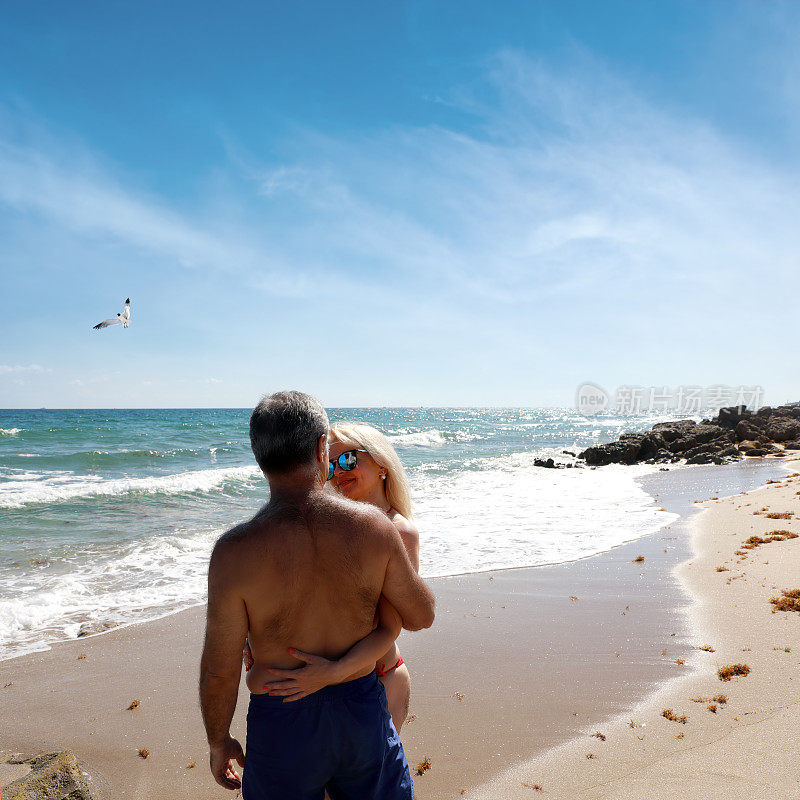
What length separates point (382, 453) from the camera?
297cm

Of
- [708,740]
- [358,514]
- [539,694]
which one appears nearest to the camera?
[358,514]

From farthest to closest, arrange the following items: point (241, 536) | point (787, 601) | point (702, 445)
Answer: point (702, 445), point (787, 601), point (241, 536)

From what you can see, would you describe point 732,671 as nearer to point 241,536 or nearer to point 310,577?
point 310,577

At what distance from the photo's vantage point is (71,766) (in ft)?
10.8

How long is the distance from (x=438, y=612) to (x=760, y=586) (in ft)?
12.8

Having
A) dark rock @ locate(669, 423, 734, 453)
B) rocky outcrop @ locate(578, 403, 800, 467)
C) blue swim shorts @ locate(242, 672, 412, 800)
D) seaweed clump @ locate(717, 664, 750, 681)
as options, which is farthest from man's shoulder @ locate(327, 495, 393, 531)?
dark rock @ locate(669, 423, 734, 453)

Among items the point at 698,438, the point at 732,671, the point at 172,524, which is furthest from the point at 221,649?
the point at 698,438

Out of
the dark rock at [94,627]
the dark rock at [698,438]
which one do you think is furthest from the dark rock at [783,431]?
the dark rock at [94,627]

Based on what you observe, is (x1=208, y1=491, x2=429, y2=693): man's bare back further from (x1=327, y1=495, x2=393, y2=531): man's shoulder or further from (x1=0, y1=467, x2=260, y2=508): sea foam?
(x1=0, y1=467, x2=260, y2=508): sea foam

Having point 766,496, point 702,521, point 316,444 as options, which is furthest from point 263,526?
point 766,496

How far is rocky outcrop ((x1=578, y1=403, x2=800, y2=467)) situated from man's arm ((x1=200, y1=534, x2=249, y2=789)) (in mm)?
28150

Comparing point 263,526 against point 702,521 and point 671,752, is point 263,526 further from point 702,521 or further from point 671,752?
point 702,521

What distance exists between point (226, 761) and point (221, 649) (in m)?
0.48

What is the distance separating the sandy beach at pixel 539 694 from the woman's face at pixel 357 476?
1.97 meters
